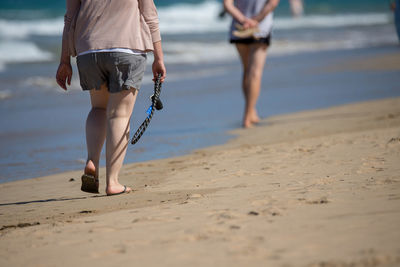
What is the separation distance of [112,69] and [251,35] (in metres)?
3.11

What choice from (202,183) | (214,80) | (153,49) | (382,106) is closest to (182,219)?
(202,183)

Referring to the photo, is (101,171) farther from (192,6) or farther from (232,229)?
(192,6)

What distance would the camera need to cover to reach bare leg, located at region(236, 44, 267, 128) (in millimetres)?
6527

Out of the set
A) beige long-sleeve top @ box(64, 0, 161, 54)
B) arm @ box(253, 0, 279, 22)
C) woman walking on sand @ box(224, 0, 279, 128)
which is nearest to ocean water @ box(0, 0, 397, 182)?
woman walking on sand @ box(224, 0, 279, 128)

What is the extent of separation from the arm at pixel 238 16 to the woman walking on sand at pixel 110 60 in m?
2.78

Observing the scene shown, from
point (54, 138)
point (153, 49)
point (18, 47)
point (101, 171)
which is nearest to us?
point (153, 49)

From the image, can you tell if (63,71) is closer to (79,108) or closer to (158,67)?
(158,67)

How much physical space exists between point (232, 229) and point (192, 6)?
43.6m

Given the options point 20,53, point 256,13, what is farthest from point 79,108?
point 20,53

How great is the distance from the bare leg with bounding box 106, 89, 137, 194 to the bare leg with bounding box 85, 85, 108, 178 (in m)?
0.08

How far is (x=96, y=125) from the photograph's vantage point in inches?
148

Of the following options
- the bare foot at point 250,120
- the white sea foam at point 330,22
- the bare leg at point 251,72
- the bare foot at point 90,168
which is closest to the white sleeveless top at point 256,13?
the bare leg at point 251,72

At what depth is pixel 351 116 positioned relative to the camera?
21.7 feet

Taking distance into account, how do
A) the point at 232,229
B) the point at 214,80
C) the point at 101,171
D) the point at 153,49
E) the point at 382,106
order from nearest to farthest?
the point at 232,229, the point at 153,49, the point at 101,171, the point at 382,106, the point at 214,80
